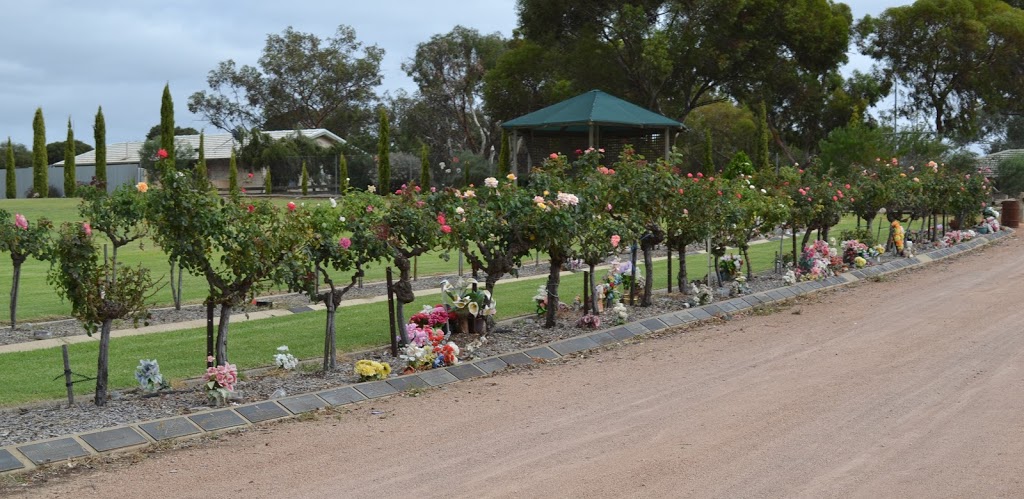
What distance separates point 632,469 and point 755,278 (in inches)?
440

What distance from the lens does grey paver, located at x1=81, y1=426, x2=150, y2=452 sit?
6.66m

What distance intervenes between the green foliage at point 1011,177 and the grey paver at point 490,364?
32.5m

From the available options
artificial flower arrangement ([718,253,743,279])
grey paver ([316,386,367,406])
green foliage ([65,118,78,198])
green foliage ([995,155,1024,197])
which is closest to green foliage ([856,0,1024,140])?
green foliage ([995,155,1024,197])

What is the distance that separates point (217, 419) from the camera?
7348 millimetres

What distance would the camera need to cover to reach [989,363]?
9.30 meters

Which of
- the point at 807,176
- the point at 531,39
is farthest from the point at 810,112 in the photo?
the point at 807,176

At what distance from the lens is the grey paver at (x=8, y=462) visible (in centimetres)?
614

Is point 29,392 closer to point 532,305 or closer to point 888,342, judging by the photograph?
point 532,305

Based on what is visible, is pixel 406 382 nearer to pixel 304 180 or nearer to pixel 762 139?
pixel 762 139

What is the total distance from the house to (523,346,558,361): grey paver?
4100cm

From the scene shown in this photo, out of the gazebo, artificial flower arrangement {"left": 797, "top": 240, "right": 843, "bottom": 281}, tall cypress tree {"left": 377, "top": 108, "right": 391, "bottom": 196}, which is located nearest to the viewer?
artificial flower arrangement {"left": 797, "top": 240, "right": 843, "bottom": 281}

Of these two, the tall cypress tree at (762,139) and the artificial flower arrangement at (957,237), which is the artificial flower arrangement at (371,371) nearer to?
the artificial flower arrangement at (957,237)

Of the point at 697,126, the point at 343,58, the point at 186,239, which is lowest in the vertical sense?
the point at 186,239

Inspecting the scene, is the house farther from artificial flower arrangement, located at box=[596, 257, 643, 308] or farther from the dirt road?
the dirt road
